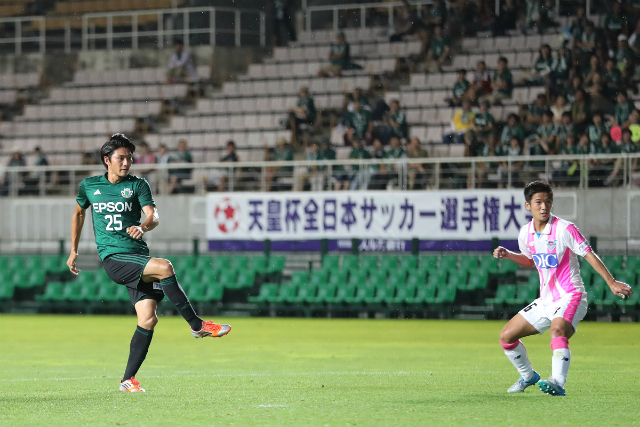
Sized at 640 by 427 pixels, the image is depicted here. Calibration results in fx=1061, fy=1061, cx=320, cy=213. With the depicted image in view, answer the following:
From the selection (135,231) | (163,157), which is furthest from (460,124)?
(135,231)

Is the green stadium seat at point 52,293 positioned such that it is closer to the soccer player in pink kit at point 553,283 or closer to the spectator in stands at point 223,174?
the spectator in stands at point 223,174

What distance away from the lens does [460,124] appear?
2389 centimetres

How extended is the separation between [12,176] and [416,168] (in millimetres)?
10387

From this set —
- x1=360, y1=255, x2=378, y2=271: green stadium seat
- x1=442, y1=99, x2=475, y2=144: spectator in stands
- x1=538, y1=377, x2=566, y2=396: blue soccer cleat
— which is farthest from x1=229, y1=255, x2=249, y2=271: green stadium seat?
x1=538, y1=377, x2=566, y2=396: blue soccer cleat

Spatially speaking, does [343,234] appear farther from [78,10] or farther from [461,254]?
[78,10]

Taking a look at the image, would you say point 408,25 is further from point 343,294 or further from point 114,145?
point 114,145

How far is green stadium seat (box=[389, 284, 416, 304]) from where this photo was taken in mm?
21062

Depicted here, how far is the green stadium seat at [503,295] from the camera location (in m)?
20.3

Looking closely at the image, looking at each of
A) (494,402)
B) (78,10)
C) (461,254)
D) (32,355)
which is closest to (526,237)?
(494,402)

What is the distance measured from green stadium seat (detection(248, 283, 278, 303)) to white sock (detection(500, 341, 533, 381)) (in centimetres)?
1328

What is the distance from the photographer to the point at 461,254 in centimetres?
2167

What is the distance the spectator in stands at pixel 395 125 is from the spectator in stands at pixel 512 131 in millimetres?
2722

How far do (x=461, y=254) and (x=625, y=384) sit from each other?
11.9 m

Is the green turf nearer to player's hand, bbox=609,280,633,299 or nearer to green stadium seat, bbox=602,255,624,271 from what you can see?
player's hand, bbox=609,280,633,299
